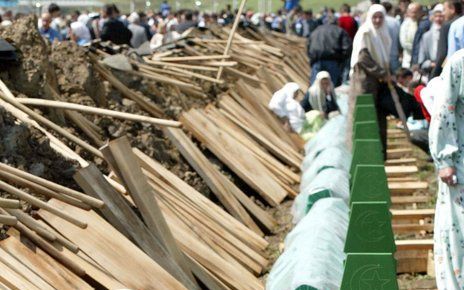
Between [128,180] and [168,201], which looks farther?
[168,201]

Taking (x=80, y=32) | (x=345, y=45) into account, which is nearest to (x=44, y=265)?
(x=345, y=45)

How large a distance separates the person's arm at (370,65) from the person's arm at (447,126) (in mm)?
6131

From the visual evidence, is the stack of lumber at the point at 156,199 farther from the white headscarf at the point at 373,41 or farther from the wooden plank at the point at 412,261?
the white headscarf at the point at 373,41

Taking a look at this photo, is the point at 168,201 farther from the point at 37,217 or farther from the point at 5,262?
the point at 5,262

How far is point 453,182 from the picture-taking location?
802 centimetres

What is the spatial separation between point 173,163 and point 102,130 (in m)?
0.97

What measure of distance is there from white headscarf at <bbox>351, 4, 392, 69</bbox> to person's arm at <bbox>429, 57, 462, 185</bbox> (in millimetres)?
6152

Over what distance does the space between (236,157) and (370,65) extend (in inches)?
75.3

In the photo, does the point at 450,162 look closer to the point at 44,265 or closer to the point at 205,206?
the point at 44,265

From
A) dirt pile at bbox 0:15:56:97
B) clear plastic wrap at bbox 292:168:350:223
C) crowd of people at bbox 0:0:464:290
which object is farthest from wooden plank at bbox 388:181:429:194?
dirt pile at bbox 0:15:56:97

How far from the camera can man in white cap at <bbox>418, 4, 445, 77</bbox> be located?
62.7ft

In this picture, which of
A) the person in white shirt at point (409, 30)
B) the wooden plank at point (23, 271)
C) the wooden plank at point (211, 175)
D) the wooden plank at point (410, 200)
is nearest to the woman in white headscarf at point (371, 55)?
the wooden plank at point (410, 200)

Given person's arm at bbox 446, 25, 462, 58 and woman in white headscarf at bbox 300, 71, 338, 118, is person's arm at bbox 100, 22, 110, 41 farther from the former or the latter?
person's arm at bbox 446, 25, 462, 58

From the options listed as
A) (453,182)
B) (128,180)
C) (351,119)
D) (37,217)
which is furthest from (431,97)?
(351,119)
